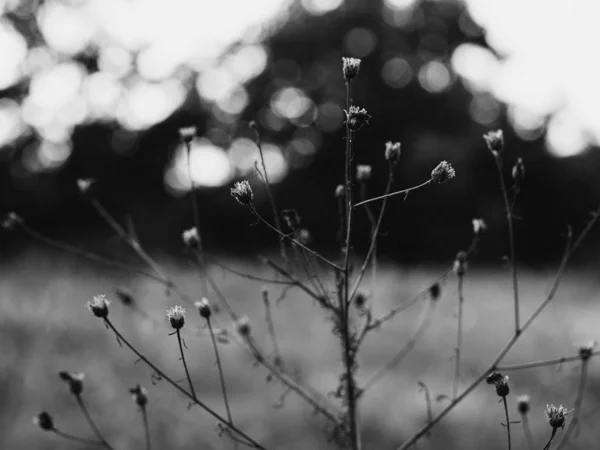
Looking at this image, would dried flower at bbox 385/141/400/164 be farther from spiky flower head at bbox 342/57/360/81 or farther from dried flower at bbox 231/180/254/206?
dried flower at bbox 231/180/254/206

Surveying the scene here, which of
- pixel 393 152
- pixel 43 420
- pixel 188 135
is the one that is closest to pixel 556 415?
pixel 393 152

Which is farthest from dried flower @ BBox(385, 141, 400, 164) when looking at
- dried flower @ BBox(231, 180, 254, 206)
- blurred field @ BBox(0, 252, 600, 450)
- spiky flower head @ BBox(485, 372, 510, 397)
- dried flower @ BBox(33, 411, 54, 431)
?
blurred field @ BBox(0, 252, 600, 450)

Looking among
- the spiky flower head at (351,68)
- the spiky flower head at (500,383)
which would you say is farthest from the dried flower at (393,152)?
the spiky flower head at (500,383)

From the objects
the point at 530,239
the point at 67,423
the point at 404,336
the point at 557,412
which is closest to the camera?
the point at 557,412

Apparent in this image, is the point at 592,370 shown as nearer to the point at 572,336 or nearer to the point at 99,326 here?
the point at 572,336

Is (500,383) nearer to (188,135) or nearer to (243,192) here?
(243,192)

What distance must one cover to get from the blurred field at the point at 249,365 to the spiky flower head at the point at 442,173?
1.49 meters

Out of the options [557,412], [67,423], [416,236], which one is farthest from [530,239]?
[557,412]

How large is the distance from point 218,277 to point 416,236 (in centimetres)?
774

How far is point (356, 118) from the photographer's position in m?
1.09

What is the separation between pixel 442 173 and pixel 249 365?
423 centimetres

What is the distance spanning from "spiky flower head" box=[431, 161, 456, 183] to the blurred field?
1489 mm

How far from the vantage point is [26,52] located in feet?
47.3

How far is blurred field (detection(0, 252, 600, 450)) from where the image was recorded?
3.97m
